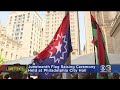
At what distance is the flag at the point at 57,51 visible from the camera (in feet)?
17.6

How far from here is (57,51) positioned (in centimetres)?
543

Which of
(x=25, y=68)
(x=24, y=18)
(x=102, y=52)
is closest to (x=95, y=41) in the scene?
(x=102, y=52)

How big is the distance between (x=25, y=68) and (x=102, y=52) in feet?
7.36

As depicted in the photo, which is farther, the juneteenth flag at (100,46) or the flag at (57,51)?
the juneteenth flag at (100,46)

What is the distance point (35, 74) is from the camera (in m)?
5.59

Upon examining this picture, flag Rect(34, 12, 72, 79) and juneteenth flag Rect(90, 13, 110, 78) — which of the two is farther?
juneteenth flag Rect(90, 13, 110, 78)

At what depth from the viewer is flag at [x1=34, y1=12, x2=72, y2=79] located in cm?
537

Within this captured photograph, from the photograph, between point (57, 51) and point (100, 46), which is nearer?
point (57, 51)

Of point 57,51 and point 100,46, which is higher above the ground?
point 100,46
